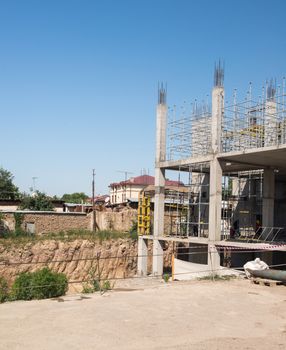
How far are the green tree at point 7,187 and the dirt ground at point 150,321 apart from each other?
154ft

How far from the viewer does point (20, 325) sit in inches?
351

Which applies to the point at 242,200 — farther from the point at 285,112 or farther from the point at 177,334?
the point at 177,334

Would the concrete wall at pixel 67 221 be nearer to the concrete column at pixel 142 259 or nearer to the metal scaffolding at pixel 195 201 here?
the metal scaffolding at pixel 195 201

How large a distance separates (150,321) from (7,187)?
52.7 metres

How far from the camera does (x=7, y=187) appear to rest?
58.9m

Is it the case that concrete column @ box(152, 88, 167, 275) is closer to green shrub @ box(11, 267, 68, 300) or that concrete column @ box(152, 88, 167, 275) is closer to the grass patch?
the grass patch

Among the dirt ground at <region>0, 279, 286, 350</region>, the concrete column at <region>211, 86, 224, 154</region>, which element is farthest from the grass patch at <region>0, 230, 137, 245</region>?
the dirt ground at <region>0, 279, 286, 350</region>

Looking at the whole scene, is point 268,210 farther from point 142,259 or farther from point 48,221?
point 48,221

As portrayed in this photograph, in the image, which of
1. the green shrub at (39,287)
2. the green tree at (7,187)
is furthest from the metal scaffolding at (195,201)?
the green tree at (7,187)

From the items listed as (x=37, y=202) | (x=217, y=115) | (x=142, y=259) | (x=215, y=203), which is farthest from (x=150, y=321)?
(x=37, y=202)

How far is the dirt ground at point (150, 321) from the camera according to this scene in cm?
789

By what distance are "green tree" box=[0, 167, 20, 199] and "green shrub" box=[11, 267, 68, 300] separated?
4411cm

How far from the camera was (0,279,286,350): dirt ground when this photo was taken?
789cm

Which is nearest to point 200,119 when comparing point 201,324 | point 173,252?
point 173,252
